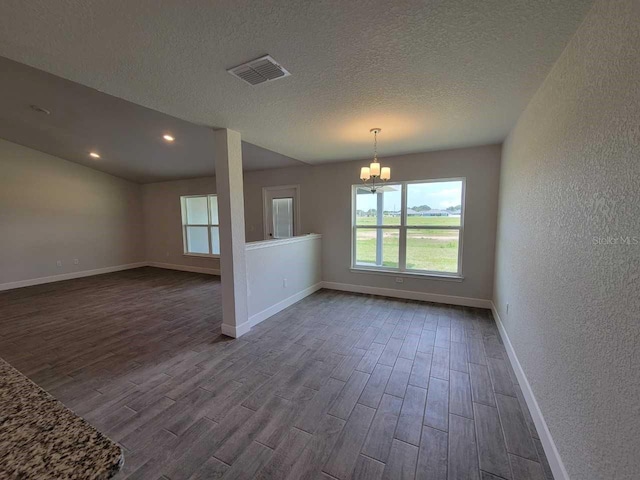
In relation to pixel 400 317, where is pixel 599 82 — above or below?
above

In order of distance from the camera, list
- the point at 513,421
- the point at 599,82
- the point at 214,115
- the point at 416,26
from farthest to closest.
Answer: the point at 214,115 → the point at 513,421 → the point at 416,26 → the point at 599,82

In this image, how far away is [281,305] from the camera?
13.3 ft

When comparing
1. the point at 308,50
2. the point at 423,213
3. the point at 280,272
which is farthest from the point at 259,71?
the point at 423,213

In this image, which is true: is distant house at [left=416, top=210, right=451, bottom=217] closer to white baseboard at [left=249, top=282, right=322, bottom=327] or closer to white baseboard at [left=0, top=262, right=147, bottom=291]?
white baseboard at [left=249, top=282, right=322, bottom=327]

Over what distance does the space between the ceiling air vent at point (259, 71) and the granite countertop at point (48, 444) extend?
1.94m

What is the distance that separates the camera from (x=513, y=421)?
6.07 ft

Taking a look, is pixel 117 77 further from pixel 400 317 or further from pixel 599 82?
pixel 400 317

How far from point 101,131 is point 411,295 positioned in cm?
583

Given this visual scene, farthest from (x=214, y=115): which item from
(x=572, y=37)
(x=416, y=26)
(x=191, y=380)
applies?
(x=572, y=37)

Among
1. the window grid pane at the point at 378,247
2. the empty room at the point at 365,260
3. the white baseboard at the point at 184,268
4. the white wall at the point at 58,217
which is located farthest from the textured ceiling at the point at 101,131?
the white baseboard at the point at 184,268

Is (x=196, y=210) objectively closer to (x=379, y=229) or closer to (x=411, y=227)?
(x=379, y=229)

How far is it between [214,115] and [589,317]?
318cm

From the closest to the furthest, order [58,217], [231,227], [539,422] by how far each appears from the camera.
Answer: [539,422], [231,227], [58,217]

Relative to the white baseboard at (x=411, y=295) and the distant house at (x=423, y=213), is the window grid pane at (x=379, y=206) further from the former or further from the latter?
the white baseboard at (x=411, y=295)
